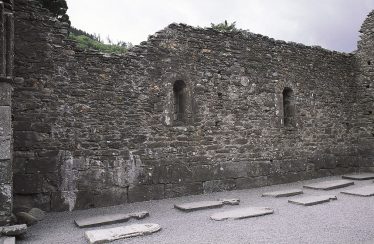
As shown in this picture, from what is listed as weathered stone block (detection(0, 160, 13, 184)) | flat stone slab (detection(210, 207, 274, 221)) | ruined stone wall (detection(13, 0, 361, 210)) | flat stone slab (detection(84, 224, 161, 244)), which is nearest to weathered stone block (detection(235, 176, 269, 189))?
ruined stone wall (detection(13, 0, 361, 210))

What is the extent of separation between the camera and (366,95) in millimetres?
12562

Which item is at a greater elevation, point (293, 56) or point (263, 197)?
point (293, 56)

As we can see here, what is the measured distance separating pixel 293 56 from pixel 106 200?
726cm

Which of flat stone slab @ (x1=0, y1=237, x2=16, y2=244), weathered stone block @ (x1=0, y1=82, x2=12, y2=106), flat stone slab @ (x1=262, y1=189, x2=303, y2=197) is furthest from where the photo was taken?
flat stone slab @ (x1=262, y1=189, x2=303, y2=197)

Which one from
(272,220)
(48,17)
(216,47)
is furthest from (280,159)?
(48,17)

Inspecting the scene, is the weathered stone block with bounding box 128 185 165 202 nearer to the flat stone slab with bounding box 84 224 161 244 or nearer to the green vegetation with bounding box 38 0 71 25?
the flat stone slab with bounding box 84 224 161 244

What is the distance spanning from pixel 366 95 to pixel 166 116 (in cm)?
807

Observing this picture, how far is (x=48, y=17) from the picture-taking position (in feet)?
23.8

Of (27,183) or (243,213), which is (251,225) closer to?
(243,213)

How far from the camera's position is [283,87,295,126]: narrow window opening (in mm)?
10930

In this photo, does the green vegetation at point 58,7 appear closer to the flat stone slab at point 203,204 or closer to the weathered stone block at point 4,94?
the weathered stone block at point 4,94

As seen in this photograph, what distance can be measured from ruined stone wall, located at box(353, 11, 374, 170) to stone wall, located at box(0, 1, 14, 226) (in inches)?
445

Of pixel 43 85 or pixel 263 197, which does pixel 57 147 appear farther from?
pixel 263 197

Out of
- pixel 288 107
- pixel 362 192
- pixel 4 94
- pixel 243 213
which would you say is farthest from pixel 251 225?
pixel 288 107
